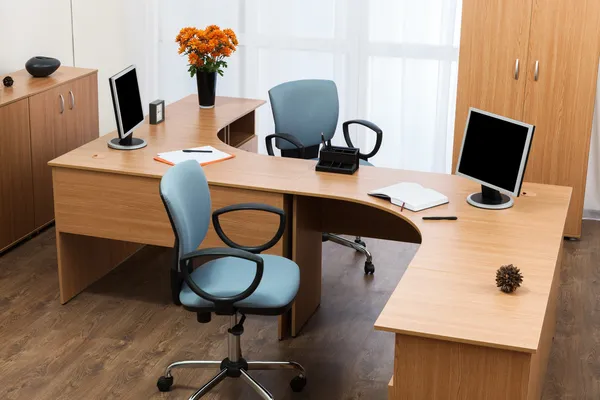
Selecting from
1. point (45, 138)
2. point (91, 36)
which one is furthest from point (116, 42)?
point (45, 138)

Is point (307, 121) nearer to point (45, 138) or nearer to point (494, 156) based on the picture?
point (45, 138)

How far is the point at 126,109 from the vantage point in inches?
186

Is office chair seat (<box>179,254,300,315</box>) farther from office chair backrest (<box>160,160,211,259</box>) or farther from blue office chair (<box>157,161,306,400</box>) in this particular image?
office chair backrest (<box>160,160,211,259</box>)

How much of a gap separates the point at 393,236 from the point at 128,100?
1.56 m

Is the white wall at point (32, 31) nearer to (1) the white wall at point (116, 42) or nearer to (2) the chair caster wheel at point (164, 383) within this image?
(1) the white wall at point (116, 42)

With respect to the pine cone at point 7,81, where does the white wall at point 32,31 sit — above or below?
above

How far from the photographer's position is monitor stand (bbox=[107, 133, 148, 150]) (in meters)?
4.77

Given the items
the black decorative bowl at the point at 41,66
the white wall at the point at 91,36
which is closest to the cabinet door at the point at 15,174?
the black decorative bowl at the point at 41,66

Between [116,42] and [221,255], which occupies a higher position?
[116,42]

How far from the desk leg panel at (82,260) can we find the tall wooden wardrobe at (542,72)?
7.80 feet

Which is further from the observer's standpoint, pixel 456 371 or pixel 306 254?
pixel 306 254

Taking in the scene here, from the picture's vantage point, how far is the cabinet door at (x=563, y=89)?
5.41m

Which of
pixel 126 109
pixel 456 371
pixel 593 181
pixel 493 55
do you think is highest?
pixel 493 55

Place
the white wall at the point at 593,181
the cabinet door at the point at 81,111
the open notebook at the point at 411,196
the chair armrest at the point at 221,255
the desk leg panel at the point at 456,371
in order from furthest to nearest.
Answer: the white wall at the point at 593,181 < the cabinet door at the point at 81,111 < the open notebook at the point at 411,196 < the chair armrest at the point at 221,255 < the desk leg panel at the point at 456,371
